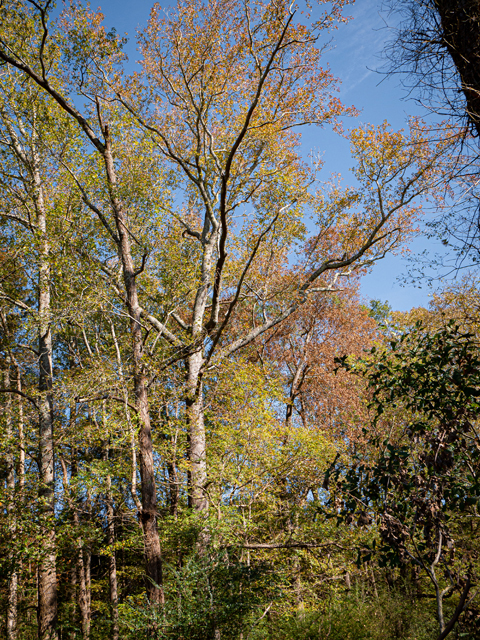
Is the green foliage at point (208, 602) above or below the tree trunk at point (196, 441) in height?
below

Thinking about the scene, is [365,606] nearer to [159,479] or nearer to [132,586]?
[159,479]

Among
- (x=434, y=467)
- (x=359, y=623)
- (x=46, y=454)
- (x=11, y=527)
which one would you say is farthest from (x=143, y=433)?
(x=434, y=467)

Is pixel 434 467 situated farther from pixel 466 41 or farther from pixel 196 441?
pixel 196 441

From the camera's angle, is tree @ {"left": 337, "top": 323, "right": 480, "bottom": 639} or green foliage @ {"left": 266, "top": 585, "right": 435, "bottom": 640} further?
green foliage @ {"left": 266, "top": 585, "right": 435, "bottom": 640}

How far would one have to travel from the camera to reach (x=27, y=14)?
8.77 m

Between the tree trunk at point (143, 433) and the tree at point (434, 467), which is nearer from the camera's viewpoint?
the tree at point (434, 467)

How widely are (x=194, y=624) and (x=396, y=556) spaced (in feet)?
9.75

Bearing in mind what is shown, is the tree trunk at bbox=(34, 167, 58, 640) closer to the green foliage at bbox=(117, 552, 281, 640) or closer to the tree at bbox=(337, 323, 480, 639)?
the green foliage at bbox=(117, 552, 281, 640)

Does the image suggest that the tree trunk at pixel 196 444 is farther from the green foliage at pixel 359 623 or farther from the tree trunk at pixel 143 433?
the green foliage at pixel 359 623

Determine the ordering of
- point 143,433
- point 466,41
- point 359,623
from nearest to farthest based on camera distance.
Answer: point 466,41 → point 359,623 → point 143,433

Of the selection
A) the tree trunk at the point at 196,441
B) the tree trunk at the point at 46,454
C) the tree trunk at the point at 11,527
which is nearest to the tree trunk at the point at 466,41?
the tree trunk at the point at 196,441

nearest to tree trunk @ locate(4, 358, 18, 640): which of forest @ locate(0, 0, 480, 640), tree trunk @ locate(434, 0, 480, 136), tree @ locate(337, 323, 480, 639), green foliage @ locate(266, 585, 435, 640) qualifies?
forest @ locate(0, 0, 480, 640)

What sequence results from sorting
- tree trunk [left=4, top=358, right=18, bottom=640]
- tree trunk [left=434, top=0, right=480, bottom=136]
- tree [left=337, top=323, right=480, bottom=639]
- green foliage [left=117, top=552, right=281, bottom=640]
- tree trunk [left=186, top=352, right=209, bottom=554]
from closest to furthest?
tree trunk [left=434, top=0, right=480, bottom=136], tree [left=337, top=323, right=480, bottom=639], green foliage [left=117, top=552, right=281, bottom=640], tree trunk [left=4, top=358, right=18, bottom=640], tree trunk [left=186, top=352, right=209, bottom=554]

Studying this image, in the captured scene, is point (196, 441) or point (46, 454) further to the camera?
point (196, 441)
